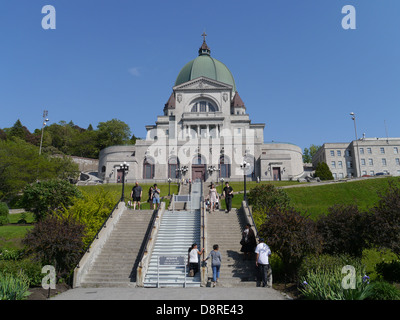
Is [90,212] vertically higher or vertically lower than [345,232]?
higher

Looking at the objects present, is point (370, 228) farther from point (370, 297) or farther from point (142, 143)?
point (142, 143)

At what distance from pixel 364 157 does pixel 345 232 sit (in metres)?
60.5

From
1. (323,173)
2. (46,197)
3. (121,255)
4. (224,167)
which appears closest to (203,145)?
(224,167)

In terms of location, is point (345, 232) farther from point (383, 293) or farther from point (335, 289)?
point (335, 289)

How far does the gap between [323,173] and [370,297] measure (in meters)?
51.6

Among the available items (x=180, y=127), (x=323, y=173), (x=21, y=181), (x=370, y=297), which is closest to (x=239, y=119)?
(x=180, y=127)

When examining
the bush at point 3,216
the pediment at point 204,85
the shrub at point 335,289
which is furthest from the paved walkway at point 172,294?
the pediment at point 204,85

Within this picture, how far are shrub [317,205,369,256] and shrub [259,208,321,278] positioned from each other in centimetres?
151

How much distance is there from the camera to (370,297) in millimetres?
8977

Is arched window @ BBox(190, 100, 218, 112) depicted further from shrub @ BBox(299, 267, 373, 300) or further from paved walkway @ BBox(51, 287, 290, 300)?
shrub @ BBox(299, 267, 373, 300)

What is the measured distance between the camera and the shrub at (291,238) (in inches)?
518

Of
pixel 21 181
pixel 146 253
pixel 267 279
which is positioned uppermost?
pixel 21 181

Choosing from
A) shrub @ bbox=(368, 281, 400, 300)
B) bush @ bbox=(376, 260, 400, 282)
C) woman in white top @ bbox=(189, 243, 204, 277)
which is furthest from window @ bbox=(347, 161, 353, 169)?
shrub @ bbox=(368, 281, 400, 300)

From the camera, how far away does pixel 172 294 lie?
1090 cm
